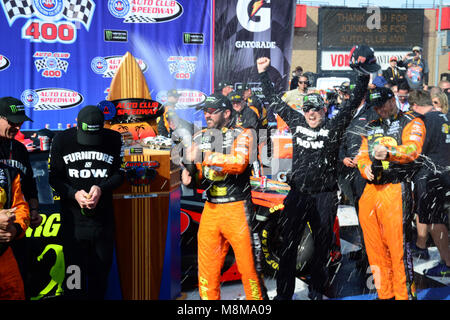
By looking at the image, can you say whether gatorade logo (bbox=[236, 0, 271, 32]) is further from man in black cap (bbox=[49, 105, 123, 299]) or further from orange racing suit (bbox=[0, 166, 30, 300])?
orange racing suit (bbox=[0, 166, 30, 300])

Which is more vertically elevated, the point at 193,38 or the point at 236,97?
the point at 193,38

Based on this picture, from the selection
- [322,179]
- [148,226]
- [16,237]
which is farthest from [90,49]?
[16,237]

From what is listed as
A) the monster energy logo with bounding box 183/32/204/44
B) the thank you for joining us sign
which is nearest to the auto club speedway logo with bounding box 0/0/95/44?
the monster energy logo with bounding box 183/32/204/44

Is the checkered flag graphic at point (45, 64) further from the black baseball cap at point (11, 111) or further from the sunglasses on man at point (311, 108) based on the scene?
Result: the sunglasses on man at point (311, 108)

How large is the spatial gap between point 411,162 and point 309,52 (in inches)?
696

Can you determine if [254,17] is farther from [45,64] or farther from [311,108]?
[311,108]

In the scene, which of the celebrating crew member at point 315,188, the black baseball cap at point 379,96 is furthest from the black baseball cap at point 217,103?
the black baseball cap at point 379,96

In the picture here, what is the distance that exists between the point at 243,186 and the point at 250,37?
24.8 ft

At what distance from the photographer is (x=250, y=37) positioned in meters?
10.6

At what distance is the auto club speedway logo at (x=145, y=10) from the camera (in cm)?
976

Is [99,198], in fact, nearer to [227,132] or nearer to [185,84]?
[227,132]

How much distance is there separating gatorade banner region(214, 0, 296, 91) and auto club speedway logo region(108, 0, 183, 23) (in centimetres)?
96

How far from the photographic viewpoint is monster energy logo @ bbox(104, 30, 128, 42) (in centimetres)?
970

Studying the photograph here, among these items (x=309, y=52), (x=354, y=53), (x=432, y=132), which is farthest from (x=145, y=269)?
(x=309, y=52)
